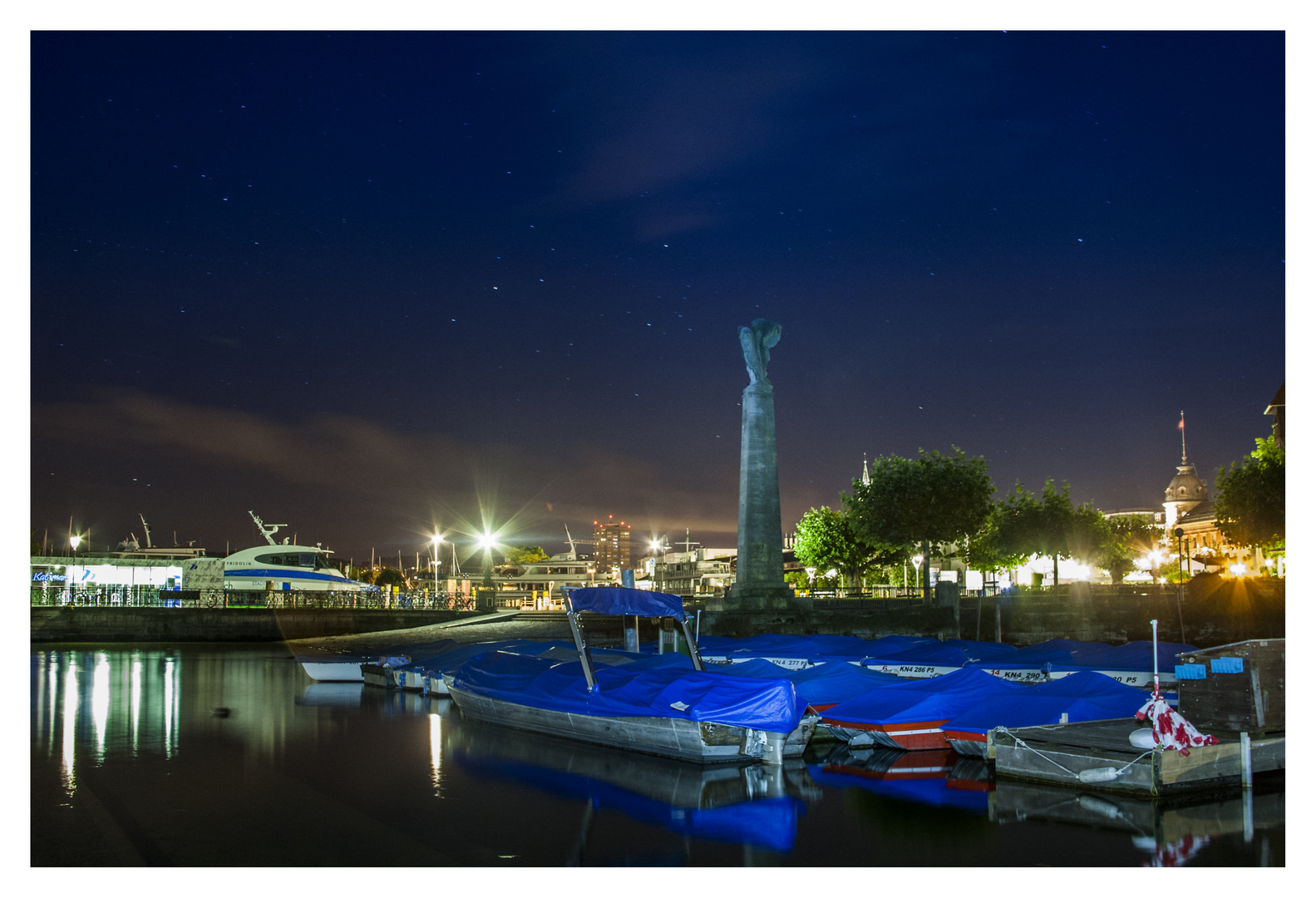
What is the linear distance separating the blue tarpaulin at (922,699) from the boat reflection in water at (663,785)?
236 centimetres

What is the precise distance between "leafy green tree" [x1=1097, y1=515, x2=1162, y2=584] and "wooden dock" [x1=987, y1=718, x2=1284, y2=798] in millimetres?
78577

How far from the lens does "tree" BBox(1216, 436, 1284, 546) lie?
162ft

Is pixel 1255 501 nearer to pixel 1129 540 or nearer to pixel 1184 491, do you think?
pixel 1129 540

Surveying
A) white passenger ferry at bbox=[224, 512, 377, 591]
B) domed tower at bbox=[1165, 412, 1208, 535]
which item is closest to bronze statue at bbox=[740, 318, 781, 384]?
white passenger ferry at bbox=[224, 512, 377, 591]

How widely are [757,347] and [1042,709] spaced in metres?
32.1

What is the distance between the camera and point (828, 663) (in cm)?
2767

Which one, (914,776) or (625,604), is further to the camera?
(625,604)

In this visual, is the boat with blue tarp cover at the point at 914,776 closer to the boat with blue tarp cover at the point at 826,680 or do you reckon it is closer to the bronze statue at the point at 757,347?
the boat with blue tarp cover at the point at 826,680

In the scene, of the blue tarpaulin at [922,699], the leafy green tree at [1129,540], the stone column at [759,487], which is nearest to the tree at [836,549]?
the leafy green tree at [1129,540]

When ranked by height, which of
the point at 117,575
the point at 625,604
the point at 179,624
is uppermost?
the point at 625,604

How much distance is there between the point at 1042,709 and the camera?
2062 centimetres

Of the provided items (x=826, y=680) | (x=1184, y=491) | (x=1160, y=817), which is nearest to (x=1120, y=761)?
(x=1160, y=817)

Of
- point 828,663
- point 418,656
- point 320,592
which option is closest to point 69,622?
point 320,592

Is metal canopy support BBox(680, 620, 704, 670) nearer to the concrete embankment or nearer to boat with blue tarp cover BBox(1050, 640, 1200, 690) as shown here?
boat with blue tarp cover BBox(1050, 640, 1200, 690)
